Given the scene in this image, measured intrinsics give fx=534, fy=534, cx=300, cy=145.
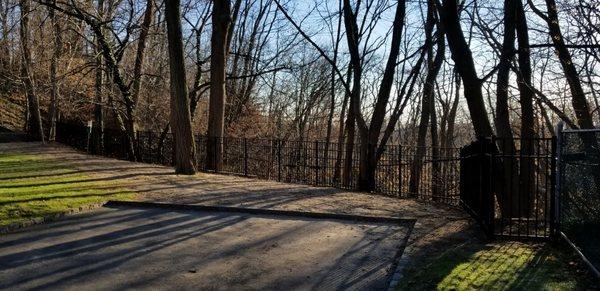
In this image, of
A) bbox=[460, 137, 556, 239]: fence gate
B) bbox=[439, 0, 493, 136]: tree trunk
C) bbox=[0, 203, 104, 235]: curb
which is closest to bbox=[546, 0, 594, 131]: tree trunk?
bbox=[439, 0, 493, 136]: tree trunk

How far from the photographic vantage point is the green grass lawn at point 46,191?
30.9 feet

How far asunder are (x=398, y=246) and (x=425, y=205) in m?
4.47

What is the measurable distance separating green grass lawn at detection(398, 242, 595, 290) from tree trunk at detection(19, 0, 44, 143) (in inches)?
981

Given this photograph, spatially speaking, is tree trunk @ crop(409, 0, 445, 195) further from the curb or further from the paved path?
the curb

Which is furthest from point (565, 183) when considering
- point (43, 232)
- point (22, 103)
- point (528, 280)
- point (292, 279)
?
point (22, 103)

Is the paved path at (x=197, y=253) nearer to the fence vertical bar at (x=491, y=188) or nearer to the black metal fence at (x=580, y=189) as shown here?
the fence vertical bar at (x=491, y=188)

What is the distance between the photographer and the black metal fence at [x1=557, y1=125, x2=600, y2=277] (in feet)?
21.8

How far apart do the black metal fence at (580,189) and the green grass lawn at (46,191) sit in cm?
815

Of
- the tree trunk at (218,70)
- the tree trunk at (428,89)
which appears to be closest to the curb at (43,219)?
the tree trunk at (428,89)

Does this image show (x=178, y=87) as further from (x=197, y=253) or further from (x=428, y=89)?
(x=428, y=89)

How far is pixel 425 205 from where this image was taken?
12078 millimetres

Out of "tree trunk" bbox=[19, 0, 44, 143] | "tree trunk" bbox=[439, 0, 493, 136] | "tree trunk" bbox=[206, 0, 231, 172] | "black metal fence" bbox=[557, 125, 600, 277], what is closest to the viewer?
"black metal fence" bbox=[557, 125, 600, 277]

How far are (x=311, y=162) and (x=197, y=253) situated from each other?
12.4m

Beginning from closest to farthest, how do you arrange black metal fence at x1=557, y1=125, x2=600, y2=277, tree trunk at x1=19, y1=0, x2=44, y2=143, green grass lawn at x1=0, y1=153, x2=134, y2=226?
1. black metal fence at x1=557, y1=125, x2=600, y2=277
2. green grass lawn at x1=0, y1=153, x2=134, y2=226
3. tree trunk at x1=19, y1=0, x2=44, y2=143
